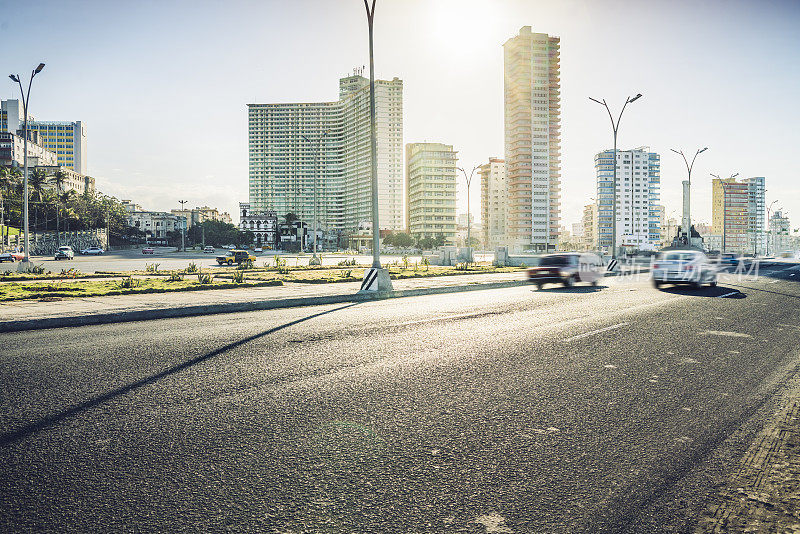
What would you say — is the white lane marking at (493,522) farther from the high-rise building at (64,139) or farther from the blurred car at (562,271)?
the high-rise building at (64,139)

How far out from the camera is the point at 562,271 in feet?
66.6

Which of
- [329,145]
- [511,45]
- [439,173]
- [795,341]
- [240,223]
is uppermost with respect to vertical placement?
[511,45]

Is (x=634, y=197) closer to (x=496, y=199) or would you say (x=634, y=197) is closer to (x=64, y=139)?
(x=496, y=199)

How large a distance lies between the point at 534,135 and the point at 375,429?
545 feet

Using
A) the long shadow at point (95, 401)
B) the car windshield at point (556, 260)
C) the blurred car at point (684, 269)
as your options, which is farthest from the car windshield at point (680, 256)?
the long shadow at point (95, 401)

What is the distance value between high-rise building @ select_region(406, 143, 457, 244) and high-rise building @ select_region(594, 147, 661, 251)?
62212 millimetres

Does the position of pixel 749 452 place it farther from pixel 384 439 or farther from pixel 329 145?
pixel 329 145

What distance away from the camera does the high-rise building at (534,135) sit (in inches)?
6132

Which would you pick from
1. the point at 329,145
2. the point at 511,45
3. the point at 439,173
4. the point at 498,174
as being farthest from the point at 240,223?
the point at 511,45

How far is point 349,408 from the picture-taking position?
4.43 m

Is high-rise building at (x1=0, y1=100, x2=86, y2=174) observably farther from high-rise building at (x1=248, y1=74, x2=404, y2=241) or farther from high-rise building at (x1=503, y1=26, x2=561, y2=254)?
high-rise building at (x1=503, y1=26, x2=561, y2=254)

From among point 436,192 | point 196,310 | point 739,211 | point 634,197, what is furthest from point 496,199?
point 196,310

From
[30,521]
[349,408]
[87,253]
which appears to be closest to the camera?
[30,521]

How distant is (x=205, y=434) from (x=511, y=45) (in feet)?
572
